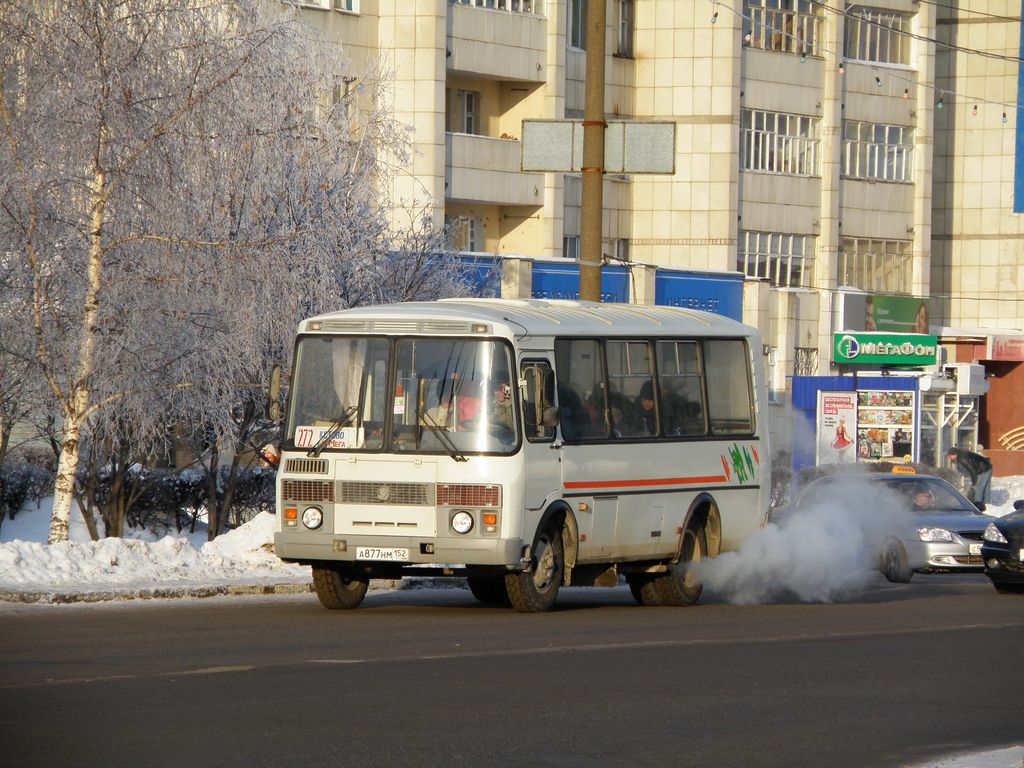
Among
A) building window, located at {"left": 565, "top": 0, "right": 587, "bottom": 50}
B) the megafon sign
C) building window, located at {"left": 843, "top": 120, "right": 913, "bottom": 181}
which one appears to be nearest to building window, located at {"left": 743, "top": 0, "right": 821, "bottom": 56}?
building window, located at {"left": 843, "top": 120, "right": 913, "bottom": 181}

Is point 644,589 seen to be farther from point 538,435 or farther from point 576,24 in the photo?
point 576,24

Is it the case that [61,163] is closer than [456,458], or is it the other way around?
[456,458]

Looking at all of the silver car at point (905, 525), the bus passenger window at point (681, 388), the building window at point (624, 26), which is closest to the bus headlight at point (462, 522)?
the bus passenger window at point (681, 388)

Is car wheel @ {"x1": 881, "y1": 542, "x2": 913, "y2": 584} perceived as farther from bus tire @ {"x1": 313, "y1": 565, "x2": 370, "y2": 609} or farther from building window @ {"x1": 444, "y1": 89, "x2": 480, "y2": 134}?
building window @ {"x1": 444, "y1": 89, "x2": 480, "y2": 134}

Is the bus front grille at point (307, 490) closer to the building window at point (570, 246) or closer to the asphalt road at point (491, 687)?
A: the asphalt road at point (491, 687)

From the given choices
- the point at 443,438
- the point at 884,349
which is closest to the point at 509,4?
the point at 884,349

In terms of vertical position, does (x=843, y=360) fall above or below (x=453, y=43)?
below

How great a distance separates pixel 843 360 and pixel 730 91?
9737mm

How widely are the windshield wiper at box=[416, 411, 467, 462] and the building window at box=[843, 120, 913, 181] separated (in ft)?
162

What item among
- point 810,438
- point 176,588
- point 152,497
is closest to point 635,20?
point 810,438

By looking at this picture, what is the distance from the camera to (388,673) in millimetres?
12234

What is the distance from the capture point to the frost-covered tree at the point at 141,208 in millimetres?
21031

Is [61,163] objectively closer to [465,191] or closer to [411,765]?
[411,765]

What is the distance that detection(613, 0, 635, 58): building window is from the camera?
5850 cm
